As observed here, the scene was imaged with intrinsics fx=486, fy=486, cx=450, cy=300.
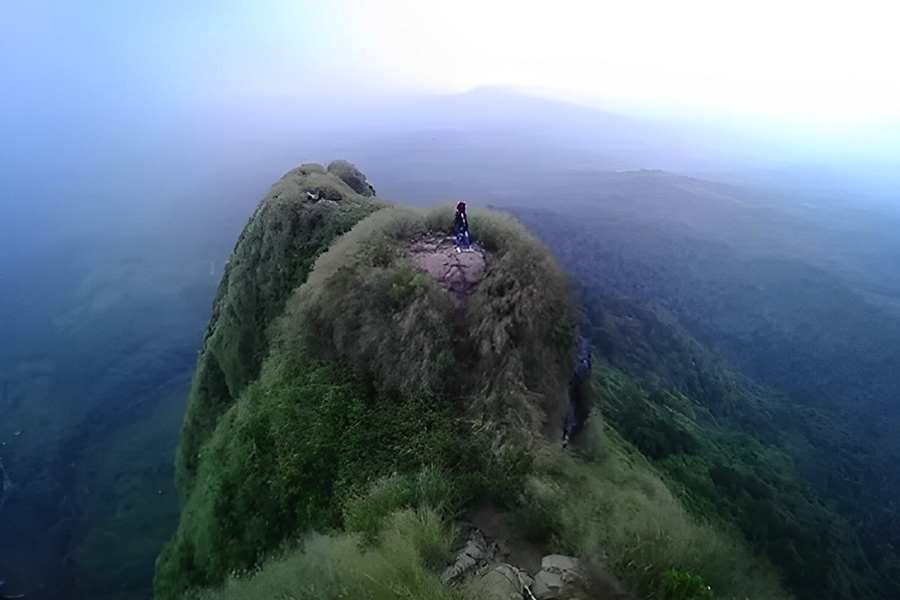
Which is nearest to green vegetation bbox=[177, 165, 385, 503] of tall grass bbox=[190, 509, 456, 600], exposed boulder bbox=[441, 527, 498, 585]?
tall grass bbox=[190, 509, 456, 600]

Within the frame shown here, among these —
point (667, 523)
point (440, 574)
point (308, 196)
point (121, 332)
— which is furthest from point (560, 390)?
point (121, 332)

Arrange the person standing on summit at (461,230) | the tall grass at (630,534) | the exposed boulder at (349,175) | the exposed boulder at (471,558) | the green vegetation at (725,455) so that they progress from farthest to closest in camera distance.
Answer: the exposed boulder at (349,175) < the green vegetation at (725,455) < the person standing on summit at (461,230) < the exposed boulder at (471,558) < the tall grass at (630,534)

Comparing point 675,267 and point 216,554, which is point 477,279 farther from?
point 675,267

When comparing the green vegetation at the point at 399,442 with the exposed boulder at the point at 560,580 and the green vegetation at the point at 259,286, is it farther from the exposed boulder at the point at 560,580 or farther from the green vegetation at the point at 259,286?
the exposed boulder at the point at 560,580

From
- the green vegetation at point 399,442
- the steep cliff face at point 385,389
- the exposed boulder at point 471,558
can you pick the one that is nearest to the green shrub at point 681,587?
the green vegetation at point 399,442

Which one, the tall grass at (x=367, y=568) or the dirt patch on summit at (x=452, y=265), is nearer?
the tall grass at (x=367, y=568)

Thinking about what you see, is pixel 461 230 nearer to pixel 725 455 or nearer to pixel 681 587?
pixel 681 587
